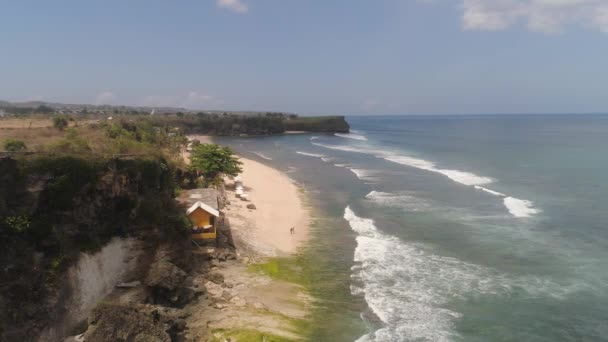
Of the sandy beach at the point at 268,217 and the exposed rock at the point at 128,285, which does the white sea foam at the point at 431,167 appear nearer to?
the sandy beach at the point at 268,217

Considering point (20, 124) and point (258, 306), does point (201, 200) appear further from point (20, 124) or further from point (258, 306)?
point (20, 124)

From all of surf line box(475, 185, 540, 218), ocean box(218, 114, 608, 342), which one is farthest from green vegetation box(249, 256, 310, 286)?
surf line box(475, 185, 540, 218)

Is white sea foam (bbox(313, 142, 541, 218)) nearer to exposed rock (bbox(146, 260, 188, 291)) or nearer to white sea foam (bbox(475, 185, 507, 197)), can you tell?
white sea foam (bbox(475, 185, 507, 197))

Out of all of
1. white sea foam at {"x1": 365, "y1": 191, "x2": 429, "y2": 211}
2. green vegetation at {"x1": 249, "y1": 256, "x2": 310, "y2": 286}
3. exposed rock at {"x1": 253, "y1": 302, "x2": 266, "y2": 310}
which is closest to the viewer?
exposed rock at {"x1": 253, "y1": 302, "x2": 266, "y2": 310}

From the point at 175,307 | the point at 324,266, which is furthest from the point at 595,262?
the point at 175,307

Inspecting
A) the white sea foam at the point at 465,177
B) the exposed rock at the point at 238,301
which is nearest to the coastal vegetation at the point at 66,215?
the exposed rock at the point at 238,301
